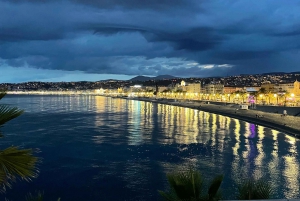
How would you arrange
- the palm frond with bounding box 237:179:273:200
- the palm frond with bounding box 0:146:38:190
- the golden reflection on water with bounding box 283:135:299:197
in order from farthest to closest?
the golden reflection on water with bounding box 283:135:299:197 < the palm frond with bounding box 237:179:273:200 < the palm frond with bounding box 0:146:38:190

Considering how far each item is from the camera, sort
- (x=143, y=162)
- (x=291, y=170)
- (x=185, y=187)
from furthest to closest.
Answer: (x=143, y=162) < (x=291, y=170) < (x=185, y=187)

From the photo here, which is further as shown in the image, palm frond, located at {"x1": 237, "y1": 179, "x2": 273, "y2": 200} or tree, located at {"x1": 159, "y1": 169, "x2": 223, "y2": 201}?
palm frond, located at {"x1": 237, "y1": 179, "x2": 273, "y2": 200}

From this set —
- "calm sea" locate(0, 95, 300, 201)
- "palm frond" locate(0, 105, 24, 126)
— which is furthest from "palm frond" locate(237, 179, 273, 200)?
"calm sea" locate(0, 95, 300, 201)

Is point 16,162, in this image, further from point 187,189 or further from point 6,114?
point 187,189

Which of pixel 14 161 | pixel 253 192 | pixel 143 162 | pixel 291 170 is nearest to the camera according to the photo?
pixel 14 161

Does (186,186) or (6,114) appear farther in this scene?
(186,186)

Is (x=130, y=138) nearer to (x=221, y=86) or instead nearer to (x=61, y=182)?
(x=61, y=182)

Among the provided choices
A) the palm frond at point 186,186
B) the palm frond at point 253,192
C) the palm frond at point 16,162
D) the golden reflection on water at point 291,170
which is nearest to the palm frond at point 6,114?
the palm frond at point 16,162

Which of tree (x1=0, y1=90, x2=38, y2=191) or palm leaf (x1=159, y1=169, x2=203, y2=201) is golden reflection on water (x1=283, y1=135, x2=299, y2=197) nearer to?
palm leaf (x1=159, y1=169, x2=203, y2=201)

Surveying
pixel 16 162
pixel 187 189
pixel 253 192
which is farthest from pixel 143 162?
pixel 16 162

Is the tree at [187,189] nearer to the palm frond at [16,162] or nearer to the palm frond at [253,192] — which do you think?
the palm frond at [253,192]

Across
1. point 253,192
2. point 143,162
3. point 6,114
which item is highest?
point 6,114

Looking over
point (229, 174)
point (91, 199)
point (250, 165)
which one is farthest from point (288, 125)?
point (91, 199)

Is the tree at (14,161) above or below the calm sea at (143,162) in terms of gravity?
above
